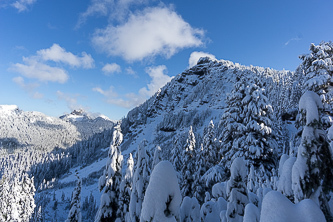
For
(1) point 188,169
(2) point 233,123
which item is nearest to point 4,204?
(1) point 188,169

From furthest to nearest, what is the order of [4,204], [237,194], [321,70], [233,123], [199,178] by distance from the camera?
[4,204], [199,178], [233,123], [321,70], [237,194]

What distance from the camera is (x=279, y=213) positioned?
2.08 metres

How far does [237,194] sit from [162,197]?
157 inches

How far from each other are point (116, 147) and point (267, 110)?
1045 cm

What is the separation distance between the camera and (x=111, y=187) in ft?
40.8

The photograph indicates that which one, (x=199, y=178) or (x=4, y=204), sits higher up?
(x=199, y=178)

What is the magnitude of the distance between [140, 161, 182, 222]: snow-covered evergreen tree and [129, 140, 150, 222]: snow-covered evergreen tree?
23.2 ft

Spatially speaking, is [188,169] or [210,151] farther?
[188,169]

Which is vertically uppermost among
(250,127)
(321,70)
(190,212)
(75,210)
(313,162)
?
(321,70)

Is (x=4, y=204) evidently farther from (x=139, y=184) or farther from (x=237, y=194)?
(x=237, y=194)

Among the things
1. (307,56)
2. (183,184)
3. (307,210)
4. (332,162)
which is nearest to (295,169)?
(332,162)

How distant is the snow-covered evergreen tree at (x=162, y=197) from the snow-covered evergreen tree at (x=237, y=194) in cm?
330

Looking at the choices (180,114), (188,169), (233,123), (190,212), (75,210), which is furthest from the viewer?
(180,114)

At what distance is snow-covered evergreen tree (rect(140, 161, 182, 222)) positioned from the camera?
153 inches
